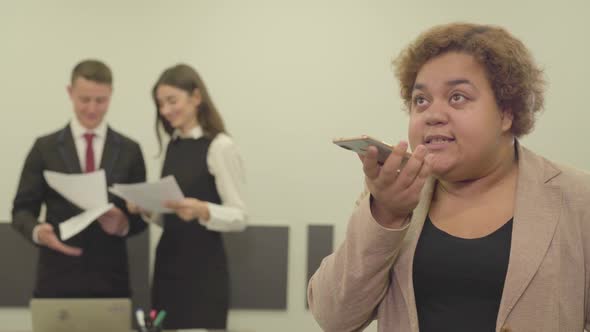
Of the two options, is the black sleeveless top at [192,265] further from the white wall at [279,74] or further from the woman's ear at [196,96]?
the white wall at [279,74]

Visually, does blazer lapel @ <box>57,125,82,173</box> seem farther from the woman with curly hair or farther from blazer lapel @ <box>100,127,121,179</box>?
the woman with curly hair

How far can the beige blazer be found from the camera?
1268mm

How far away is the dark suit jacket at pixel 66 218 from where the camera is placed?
2992mm

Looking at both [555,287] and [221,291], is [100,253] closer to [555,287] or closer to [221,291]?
[221,291]

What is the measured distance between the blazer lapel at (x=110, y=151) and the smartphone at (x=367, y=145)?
2133 millimetres

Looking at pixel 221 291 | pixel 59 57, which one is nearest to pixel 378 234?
pixel 221 291

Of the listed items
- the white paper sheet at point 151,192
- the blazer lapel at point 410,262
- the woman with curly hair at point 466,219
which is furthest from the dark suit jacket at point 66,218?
the blazer lapel at point 410,262

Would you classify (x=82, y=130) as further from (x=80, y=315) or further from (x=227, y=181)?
(x=80, y=315)

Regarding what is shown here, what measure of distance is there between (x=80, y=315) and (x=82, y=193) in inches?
32.3

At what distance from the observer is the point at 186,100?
10.3ft

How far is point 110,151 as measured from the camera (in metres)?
3.16

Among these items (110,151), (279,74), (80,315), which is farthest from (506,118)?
(279,74)

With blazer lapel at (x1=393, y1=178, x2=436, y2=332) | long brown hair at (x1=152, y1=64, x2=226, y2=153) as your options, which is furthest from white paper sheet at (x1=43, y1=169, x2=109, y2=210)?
blazer lapel at (x1=393, y1=178, x2=436, y2=332)

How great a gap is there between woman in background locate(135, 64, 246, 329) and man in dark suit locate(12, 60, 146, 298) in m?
0.17
